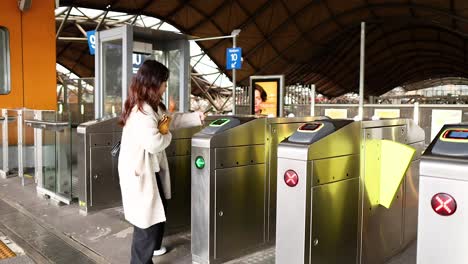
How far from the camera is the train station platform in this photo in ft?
10.6

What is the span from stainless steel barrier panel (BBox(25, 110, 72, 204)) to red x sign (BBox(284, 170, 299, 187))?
3207mm

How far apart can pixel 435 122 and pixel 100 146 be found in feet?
15.2

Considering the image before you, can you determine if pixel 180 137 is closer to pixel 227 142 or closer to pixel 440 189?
pixel 227 142

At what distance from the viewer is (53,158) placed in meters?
5.12

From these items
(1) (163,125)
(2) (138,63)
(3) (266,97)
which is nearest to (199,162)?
(1) (163,125)

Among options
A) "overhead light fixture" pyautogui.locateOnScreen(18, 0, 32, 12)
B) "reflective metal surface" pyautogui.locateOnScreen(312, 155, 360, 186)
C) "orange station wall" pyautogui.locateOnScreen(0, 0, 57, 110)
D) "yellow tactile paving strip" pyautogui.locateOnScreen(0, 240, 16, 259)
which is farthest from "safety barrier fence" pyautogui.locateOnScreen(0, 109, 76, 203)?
"reflective metal surface" pyautogui.locateOnScreen(312, 155, 360, 186)

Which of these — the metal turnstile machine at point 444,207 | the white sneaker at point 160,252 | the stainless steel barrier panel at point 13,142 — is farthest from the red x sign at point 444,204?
the stainless steel barrier panel at point 13,142

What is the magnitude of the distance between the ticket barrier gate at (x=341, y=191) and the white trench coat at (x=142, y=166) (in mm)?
794

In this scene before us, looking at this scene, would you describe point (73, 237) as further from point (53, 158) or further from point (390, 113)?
point (390, 113)

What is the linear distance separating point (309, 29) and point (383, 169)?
2124 centimetres

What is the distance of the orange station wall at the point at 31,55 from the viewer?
7.32m

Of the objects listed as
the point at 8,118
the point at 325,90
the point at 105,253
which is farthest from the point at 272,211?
the point at 325,90

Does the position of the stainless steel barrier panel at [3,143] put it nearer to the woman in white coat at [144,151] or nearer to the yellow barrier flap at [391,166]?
the woman in white coat at [144,151]

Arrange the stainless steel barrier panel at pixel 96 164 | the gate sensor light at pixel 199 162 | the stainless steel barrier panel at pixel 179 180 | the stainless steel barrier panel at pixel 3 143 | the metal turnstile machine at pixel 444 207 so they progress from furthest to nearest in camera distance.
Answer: the stainless steel barrier panel at pixel 3 143 < the stainless steel barrier panel at pixel 96 164 < the stainless steel barrier panel at pixel 179 180 < the gate sensor light at pixel 199 162 < the metal turnstile machine at pixel 444 207
